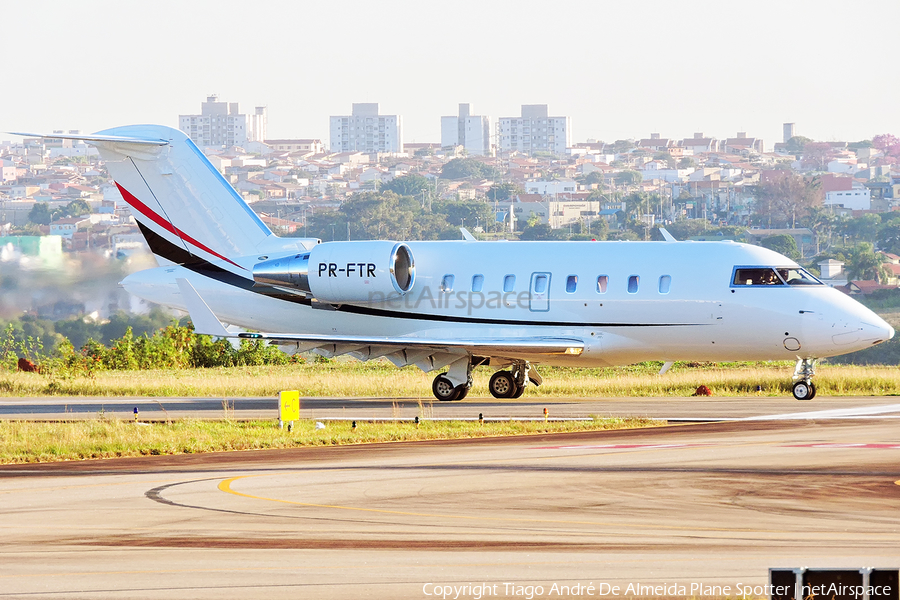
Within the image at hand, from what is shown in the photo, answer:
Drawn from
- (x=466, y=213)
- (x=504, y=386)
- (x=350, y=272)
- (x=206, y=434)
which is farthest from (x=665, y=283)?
(x=466, y=213)

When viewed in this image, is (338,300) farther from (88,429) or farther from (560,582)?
(560,582)

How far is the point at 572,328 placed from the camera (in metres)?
Answer: 29.2

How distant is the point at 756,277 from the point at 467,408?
722cm

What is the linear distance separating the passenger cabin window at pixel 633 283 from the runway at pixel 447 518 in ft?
25.0

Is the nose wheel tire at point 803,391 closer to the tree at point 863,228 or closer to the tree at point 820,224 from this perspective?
the tree at point 863,228

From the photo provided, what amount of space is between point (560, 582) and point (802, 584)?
2.66 meters

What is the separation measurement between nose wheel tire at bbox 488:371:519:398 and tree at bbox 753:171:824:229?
535ft

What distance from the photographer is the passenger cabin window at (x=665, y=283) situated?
93.2 feet

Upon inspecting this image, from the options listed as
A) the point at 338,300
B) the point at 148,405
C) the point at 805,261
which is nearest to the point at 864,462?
the point at 338,300

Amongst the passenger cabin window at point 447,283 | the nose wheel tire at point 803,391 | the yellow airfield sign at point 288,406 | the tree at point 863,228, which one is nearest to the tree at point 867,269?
the tree at point 863,228

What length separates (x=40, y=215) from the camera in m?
146

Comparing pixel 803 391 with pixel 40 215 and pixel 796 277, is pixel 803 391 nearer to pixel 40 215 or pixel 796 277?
pixel 796 277

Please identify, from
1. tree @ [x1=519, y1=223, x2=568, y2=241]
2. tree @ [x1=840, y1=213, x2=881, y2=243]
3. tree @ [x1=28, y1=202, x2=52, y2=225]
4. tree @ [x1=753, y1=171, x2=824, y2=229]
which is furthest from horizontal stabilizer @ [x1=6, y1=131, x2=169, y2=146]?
tree @ [x1=753, y1=171, x2=824, y2=229]

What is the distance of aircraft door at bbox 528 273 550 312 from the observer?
29422mm
